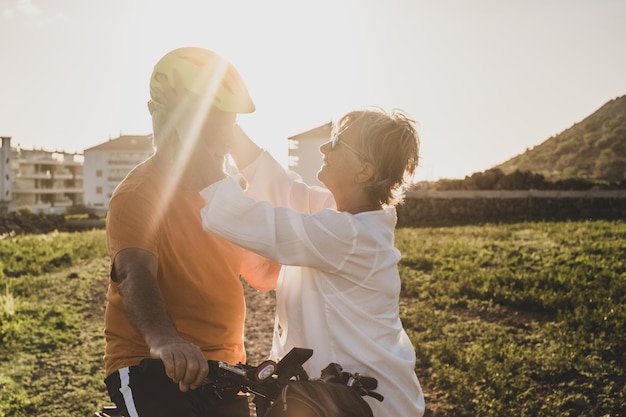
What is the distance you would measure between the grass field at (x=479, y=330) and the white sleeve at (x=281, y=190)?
13.8 feet

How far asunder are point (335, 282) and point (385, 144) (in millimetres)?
691

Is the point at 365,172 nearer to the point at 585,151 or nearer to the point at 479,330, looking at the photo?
the point at 479,330

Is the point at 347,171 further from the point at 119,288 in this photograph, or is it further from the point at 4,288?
the point at 4,288

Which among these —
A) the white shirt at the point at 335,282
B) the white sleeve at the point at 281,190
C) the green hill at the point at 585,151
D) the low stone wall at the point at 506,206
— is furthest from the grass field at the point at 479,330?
the green hill at the point at 585,151

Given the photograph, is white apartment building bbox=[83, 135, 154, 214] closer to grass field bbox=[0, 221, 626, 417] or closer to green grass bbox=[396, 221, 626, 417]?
grass field bbox=[0, 221, 626, 417]

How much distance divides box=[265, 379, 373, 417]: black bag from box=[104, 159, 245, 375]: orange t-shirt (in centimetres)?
92

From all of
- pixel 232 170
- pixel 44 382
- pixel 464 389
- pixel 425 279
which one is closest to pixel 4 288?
pixel 44 382

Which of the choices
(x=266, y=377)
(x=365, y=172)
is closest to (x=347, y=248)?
(x=365, y=172)

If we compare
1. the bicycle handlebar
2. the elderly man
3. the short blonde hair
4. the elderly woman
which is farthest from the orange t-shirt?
the short blonde hair

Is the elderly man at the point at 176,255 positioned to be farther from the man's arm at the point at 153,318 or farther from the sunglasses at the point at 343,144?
the sunglasses at the point at 343,144

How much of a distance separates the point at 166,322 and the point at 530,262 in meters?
11.3

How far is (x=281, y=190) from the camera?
368cm

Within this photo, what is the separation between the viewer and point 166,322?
245cm

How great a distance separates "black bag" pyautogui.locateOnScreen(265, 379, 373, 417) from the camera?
208 centimetres
